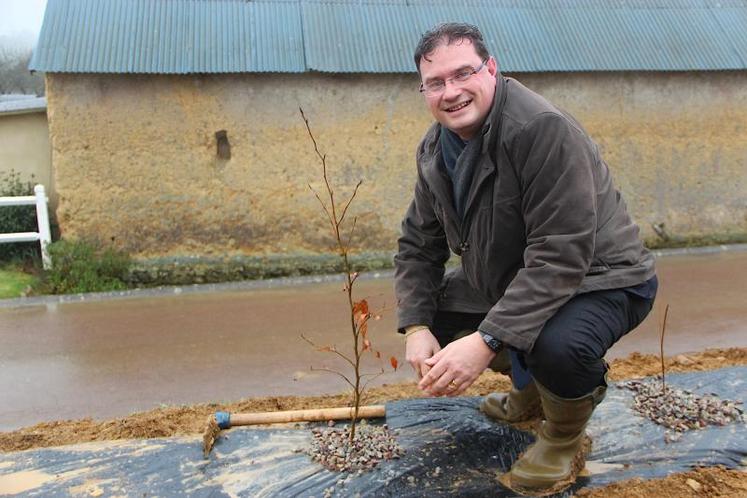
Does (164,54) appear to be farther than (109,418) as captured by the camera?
Yes

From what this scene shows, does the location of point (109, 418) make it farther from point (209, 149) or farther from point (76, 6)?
point (76, 6)

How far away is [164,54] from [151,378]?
147 inches

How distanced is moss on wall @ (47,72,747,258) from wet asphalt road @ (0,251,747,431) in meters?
0.84

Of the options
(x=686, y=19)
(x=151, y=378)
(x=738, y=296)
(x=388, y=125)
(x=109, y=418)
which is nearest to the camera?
(x=109, y=418)

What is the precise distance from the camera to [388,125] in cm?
785

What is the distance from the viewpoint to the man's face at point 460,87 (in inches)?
105

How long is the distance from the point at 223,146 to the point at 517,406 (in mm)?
5226

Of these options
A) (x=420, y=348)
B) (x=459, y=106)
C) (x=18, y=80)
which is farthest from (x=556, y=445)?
(x=18, y=80)

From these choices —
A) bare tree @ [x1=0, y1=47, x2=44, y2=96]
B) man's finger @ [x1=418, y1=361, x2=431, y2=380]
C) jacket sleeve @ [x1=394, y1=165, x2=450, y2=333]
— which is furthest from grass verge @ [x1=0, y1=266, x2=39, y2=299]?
bare tree @ [x1=0, y1=47, x2=44, y2=96]

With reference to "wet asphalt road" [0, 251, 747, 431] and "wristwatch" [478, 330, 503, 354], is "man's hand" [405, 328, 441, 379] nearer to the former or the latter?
"wristwatch" [478, 330, 503, 354]

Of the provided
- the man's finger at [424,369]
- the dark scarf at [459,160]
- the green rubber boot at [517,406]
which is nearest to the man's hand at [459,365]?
the man's finger at [424,369]

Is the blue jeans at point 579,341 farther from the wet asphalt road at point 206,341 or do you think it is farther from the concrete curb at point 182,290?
the concrete curb at point 182,290

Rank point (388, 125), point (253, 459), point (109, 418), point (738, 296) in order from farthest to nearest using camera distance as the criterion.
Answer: point (388, 125) < point (738, 296) < point (109, 418) < point (253, 459)

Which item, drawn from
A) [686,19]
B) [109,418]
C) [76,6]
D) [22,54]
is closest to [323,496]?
[109,418]
